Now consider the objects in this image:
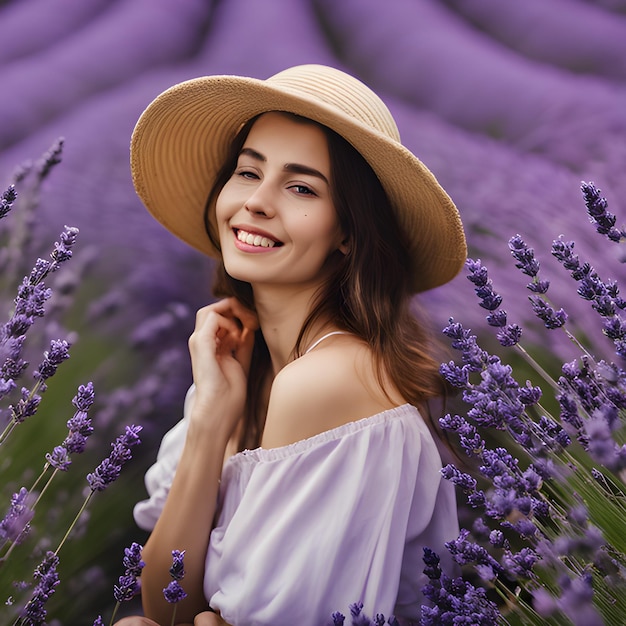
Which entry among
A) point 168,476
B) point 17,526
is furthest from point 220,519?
point 17,526

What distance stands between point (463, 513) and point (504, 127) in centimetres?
115

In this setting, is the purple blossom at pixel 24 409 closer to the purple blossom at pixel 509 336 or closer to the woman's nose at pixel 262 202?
the woman's nose at pixel 262 202

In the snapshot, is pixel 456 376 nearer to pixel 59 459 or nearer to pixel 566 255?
pixel 566 255

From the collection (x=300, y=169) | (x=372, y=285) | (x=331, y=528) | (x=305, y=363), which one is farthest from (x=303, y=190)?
(x=331, y=528)

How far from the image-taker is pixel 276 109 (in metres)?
1.52

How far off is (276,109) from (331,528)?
0.90 m

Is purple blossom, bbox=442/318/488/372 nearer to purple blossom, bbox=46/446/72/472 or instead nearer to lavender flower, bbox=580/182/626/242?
lavender flower, bbox=580/182/626/242

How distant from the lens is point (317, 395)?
4.42 ft

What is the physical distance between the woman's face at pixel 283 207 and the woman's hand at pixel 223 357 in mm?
251

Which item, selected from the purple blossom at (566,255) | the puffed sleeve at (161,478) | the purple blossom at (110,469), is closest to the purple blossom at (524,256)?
the purple blossom at (566,255)

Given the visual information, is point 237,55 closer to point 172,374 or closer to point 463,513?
point 172,374

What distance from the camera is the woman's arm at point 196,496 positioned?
4.83 ft

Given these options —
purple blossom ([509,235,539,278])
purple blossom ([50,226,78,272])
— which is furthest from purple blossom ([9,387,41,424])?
purple blossom ([509,235,539,278])

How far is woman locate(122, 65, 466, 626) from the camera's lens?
1277mm
